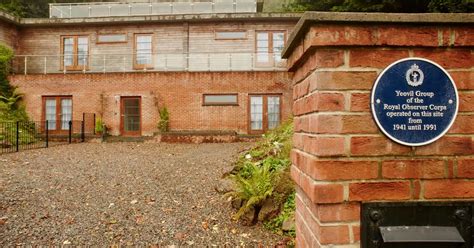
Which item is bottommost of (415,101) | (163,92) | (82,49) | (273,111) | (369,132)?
(369,132)

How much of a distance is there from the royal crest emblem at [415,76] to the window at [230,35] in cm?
1604

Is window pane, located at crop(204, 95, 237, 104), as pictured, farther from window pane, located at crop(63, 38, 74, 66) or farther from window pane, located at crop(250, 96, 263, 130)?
window pane, located at crop(63, 38, 74, 66)

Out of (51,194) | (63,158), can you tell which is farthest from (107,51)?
(51,194)

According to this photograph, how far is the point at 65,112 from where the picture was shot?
52.0ft

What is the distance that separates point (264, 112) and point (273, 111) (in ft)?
1.50

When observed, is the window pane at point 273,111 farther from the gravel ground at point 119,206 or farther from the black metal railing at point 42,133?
the black metal railing at point 42,133

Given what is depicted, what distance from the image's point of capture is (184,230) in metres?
4.27

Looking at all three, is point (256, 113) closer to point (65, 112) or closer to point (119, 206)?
point (65, 112)

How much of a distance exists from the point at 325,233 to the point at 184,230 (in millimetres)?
3270

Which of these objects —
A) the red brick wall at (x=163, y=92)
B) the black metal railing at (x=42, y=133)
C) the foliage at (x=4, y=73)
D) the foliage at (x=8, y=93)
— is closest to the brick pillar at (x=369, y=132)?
the black metal railing at (x=42, y=133)

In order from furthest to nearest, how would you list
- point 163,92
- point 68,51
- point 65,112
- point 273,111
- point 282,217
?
point 68,51 → point 65,112 → point 163,92 → point 273,111 → point 282,217

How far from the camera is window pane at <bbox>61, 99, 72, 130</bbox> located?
15.8 meters

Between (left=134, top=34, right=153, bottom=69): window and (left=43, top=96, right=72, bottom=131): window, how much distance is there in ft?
13.4

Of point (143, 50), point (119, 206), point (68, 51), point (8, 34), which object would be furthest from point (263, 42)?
point (8, 34)
